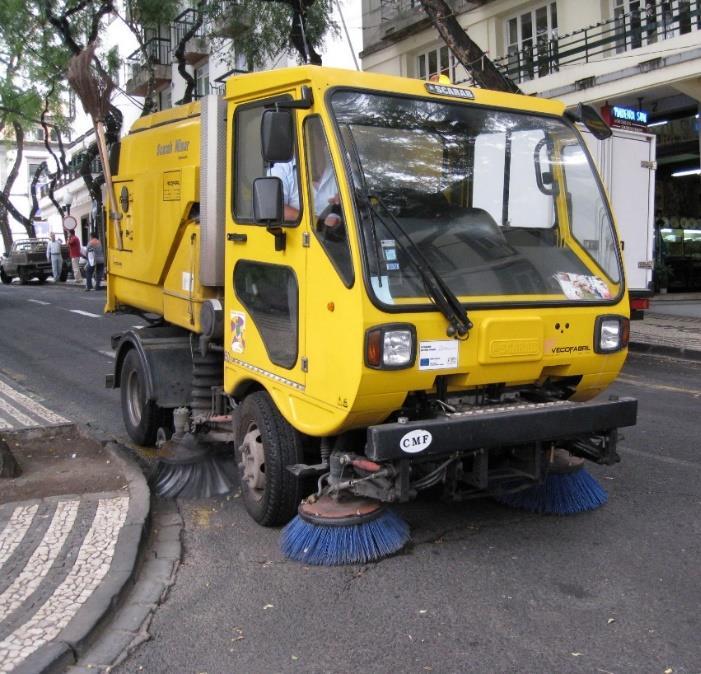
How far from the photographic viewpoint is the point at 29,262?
1256 inches

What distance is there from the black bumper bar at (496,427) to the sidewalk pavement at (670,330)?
756cm

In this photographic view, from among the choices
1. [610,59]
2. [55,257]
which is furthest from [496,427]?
[55,257]

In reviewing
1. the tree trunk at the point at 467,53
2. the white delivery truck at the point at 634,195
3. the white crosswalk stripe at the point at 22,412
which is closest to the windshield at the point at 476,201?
the white crosswalk stripe at the point at 22,412

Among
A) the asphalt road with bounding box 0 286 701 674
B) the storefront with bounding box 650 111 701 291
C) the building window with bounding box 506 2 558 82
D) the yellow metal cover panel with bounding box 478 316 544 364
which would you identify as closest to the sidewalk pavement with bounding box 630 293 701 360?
the storefront with bounding box 650 111 701 291

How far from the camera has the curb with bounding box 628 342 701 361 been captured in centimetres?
1110

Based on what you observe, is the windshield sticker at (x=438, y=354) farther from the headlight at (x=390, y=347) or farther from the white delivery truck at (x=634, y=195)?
the white delivery truck at (x=634, y=195)

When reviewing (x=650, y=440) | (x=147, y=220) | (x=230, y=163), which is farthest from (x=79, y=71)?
(x=650, y=440)

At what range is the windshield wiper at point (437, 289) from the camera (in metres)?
3.91

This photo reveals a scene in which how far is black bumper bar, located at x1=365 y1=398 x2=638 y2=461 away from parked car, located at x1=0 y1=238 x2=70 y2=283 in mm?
30776

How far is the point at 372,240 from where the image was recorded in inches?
153

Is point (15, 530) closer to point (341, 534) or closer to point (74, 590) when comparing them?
point (74, 590)

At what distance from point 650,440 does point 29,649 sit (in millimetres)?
5155

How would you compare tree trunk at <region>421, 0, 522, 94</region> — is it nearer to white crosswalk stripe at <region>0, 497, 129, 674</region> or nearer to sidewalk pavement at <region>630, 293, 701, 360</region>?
sidewalk pavement at <region>630, 293, 701, 360</region>

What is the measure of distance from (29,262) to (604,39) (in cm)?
2435
